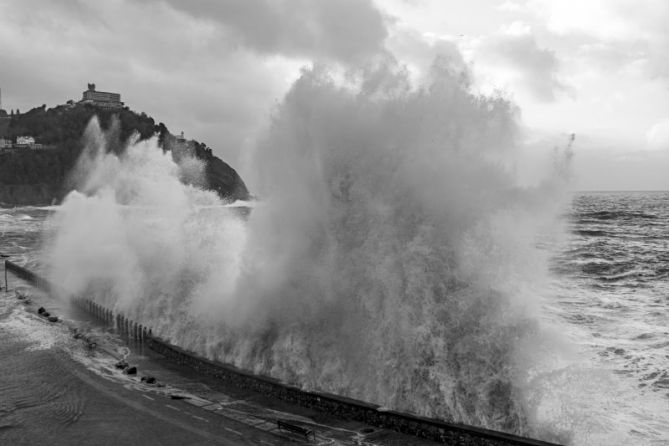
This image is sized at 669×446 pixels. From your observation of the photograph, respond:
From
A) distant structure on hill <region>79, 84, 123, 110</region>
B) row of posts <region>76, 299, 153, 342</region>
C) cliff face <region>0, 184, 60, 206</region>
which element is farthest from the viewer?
distant structure on hill <region>79, 84, 123, 110</region>

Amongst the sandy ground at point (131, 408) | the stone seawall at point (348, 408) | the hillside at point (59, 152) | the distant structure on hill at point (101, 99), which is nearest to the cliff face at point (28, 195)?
the hillside at point (59, 152)

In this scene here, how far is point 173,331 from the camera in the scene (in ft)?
78.2

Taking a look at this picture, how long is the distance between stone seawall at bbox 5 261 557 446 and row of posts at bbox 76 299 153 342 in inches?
64.5

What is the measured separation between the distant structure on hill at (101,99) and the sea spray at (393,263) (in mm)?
187713

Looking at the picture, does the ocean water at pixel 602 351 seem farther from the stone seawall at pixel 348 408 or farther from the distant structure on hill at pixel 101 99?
the distant structure on hill at pixel 101 99

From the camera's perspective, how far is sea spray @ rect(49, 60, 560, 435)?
15.2 metres

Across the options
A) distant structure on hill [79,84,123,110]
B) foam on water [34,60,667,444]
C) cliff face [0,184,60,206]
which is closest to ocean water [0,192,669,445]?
foam on water [34,60,667,444]

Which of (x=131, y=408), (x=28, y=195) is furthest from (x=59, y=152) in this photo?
(x=131, y=408)

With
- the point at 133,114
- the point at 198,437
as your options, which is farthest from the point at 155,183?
the point at 133,114

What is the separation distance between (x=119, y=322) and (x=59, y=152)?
541 ft

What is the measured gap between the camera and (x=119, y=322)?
25797mm

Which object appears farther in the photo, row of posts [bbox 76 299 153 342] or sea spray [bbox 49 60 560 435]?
row of posts [bbox 76 299 153 342]

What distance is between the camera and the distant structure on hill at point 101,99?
18988cm

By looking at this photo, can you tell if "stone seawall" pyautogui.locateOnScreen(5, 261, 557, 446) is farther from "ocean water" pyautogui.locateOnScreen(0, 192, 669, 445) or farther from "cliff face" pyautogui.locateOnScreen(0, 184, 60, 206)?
"cliff face" pyautogui.locateOnScreen(0, 184, 60, 206)
